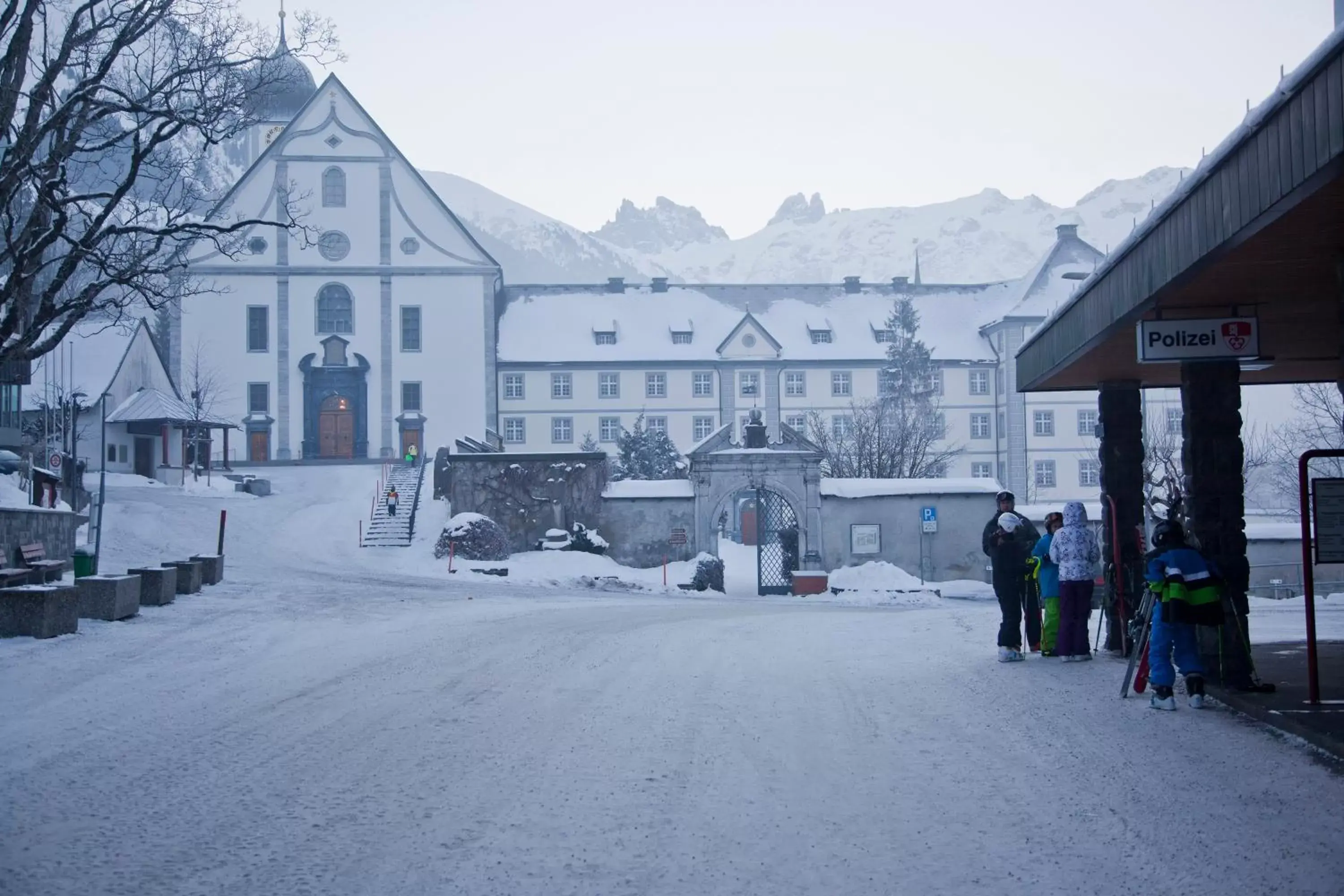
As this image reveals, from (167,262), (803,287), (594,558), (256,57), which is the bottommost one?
(594,558)

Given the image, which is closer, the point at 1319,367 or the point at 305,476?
the point at 1319,367

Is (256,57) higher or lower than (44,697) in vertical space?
higher

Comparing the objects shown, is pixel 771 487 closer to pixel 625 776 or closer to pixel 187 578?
pixel 187 578

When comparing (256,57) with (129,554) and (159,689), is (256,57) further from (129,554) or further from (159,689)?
(129,554)

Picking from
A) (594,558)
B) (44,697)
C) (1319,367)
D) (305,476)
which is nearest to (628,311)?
(305,476)

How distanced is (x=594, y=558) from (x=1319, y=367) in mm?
24301

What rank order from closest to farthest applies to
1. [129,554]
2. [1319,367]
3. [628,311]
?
[1319,367] → [129,554] → [628,311]

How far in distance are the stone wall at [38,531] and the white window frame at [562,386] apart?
4138 cm

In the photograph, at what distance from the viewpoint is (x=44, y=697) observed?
36.7ft

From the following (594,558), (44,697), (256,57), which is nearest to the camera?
(44,697)

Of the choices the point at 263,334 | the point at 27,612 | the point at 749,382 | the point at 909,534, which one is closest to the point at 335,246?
the point at 263,334

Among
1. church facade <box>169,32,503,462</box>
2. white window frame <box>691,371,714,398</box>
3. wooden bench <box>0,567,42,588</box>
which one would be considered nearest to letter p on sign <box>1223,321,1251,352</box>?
wooden bench <box>0,567,42,588</box>

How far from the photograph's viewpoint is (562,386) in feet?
231

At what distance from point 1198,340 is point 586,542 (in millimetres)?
28961
